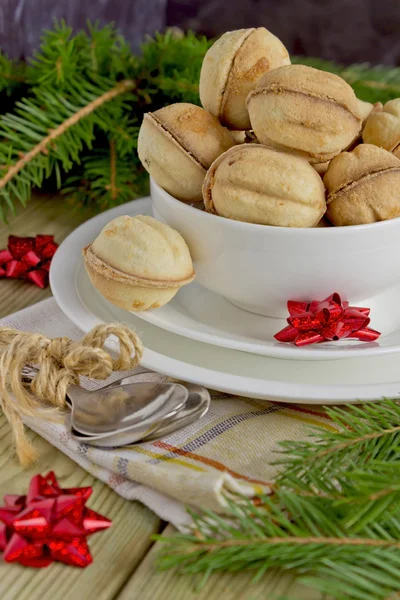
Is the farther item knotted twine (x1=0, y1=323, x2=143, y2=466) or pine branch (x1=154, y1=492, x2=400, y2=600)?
knotted twine (x1=0, y1=323, x2=143, y2=466)

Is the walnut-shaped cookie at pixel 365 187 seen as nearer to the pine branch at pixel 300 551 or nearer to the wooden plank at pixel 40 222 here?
the pine branch at pixel 300 551

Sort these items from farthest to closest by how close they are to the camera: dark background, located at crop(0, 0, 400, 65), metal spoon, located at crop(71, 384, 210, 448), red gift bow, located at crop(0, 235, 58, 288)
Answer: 1. dark background, located at crop(0, 0, 400, 65)
2. red gift bow, located at crop(0, 235, 58, 288)
3. metal spoon, located at crop(71, 384, 210, 448)

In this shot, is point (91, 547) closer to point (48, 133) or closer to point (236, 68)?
point (236, 68)

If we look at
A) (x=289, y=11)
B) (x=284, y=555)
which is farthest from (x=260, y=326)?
(x=289, y=11)

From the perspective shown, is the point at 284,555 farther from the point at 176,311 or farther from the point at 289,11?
the point at 289,11

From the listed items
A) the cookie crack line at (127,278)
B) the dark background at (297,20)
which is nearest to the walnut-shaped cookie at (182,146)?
the cookie crack line at (127,278)

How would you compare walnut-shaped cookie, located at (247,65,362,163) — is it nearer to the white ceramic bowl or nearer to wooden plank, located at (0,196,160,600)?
the white ceramic bowl

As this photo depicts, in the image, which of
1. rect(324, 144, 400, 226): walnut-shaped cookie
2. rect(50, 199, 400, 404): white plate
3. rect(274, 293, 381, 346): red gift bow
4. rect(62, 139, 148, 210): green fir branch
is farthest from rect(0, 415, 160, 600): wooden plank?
rect(62, 139, 148, 210): green fir branch
